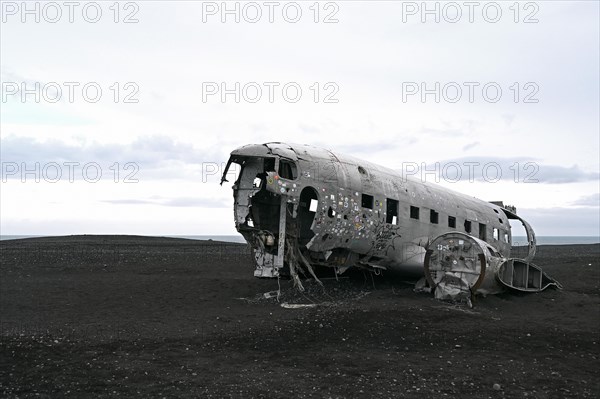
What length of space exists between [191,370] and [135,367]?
1.22 metres

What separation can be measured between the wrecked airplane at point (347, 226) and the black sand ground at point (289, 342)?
1.04m

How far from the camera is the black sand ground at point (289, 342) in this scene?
31.9 feet

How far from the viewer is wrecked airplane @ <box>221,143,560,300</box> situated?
54.0 feet

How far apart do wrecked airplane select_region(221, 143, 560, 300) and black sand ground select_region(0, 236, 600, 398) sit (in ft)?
3.41

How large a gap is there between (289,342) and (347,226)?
17.7ft

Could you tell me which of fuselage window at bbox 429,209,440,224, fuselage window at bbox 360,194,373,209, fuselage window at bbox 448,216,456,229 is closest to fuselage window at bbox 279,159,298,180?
fuselage window at bbox 360,194,373,209

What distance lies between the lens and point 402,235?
19531 millimetres

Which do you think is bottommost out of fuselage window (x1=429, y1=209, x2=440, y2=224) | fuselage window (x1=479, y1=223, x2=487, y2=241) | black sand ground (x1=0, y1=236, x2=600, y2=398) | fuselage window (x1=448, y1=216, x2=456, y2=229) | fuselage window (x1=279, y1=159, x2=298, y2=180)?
black sand ground (x1=0, y1=236, x2=600, y2=398)

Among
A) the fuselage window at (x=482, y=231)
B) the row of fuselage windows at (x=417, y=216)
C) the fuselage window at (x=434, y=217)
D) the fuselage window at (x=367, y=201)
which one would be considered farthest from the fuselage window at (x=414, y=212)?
the fuselage window at (x=482, y=231)

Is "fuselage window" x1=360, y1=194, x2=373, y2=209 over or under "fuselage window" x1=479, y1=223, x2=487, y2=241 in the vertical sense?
over

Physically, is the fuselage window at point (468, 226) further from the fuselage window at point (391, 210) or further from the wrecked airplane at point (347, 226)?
the fuselage window at point (391, 210)

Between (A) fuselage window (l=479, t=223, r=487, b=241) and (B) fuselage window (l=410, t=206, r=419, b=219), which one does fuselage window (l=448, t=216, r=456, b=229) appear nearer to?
(A) fuselage window (l=479, t=223, r=487, b=241)

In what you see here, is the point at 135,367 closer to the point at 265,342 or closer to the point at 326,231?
the point at 265,342

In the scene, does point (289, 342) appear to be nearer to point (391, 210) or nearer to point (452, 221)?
point (391, 210)
